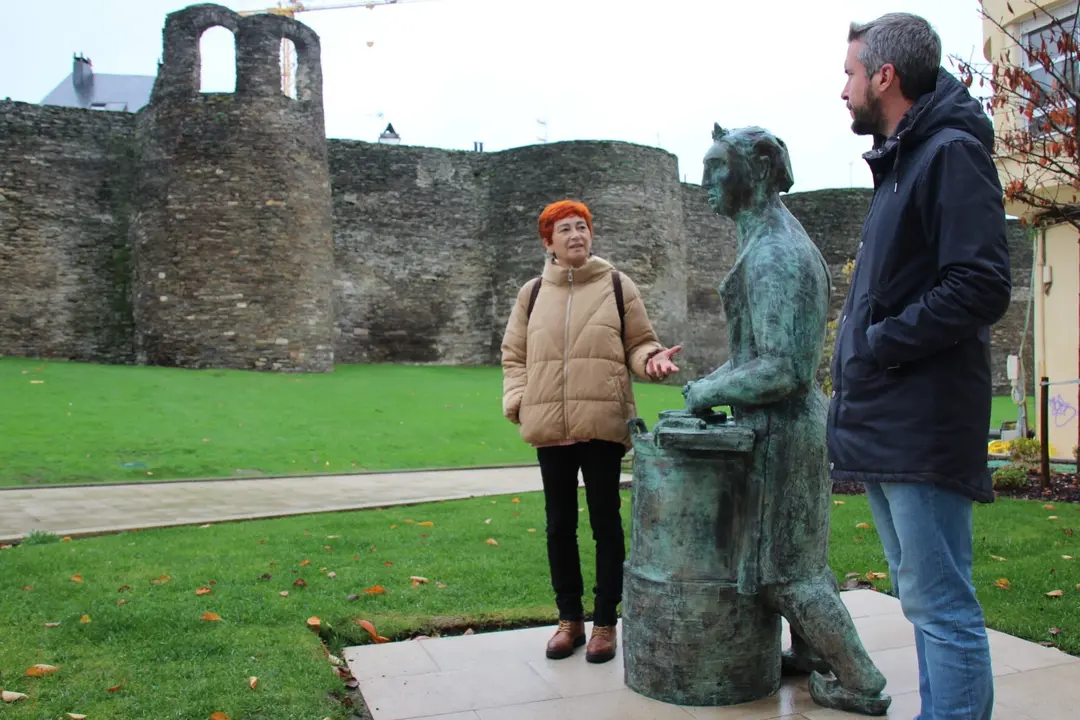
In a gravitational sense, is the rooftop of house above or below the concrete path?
above

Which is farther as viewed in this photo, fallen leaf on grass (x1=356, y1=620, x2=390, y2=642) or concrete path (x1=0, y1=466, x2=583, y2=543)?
concrete path (x1=0, y1=466, x2=583, y2=543)

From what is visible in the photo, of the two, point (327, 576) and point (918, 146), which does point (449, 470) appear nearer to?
point (327, 576)

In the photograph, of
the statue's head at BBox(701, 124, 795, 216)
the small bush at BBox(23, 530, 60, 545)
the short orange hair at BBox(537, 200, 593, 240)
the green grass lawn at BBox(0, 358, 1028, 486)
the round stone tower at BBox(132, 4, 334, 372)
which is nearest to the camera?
the statue's head at BBox(701, 124, 795, 216)

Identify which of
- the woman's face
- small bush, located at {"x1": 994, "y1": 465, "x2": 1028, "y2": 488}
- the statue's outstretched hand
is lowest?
small bush, located at {"x1": 994, "y1": 465, "x2": 1028, "y2": 488}

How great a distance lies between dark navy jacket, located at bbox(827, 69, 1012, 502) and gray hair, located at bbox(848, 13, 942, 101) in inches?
2.0

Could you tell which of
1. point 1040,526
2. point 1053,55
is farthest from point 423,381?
point 1040,526

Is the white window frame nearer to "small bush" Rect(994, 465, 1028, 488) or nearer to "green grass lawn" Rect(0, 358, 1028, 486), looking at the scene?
"small bush" Rect(994, 465, 1028, 488)

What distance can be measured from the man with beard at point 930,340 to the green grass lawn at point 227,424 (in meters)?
8.65

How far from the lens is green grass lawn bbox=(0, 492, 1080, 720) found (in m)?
3.40

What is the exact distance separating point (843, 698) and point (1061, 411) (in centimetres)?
994

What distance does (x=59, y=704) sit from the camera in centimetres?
321

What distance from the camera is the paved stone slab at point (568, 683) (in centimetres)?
313

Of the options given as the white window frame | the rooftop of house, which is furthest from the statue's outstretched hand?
the rooftop of house

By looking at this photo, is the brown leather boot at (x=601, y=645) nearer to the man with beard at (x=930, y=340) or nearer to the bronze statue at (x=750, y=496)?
the bronze statue at (x=750, y=496)
